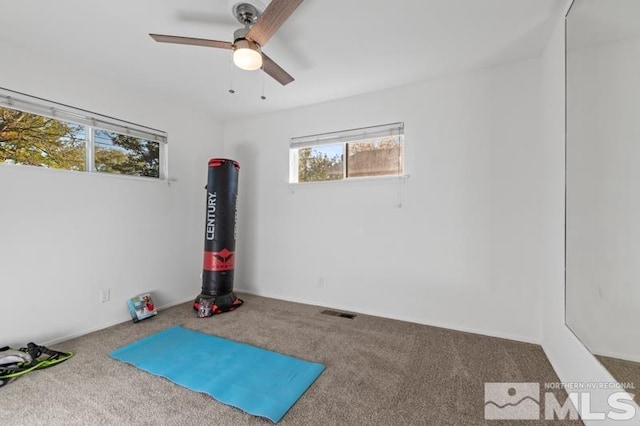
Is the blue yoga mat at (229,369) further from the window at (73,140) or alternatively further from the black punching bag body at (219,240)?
the window at (73,140)

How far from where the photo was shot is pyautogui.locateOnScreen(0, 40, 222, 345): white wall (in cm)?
226

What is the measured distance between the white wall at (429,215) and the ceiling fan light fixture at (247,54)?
1786 millimetres

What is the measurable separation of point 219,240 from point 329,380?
202cm

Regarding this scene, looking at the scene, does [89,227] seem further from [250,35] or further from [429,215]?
[429,215]

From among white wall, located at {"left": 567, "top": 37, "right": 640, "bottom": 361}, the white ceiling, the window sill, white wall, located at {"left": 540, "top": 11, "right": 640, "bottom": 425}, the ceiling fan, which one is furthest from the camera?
the window sill

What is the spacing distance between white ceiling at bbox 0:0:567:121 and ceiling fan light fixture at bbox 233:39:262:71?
42 cm

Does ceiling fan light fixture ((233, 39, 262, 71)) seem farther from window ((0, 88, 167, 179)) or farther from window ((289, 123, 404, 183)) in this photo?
window ((0, 88, 167, 179))

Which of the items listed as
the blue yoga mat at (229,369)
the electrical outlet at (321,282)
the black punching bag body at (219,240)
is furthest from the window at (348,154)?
the blue yoga mat at (229,369)

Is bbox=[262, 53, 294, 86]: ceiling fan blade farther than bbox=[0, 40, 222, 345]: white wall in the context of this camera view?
No

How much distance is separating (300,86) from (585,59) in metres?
2.32

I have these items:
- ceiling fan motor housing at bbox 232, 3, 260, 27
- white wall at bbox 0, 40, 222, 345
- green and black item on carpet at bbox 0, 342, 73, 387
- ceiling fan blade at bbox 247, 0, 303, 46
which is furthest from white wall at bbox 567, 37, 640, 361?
white wall at bbox 0, 40, 222, 345

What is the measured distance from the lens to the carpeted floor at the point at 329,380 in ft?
5.14

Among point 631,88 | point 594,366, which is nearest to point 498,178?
point 631,88

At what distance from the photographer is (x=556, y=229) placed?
2072 millimetres
